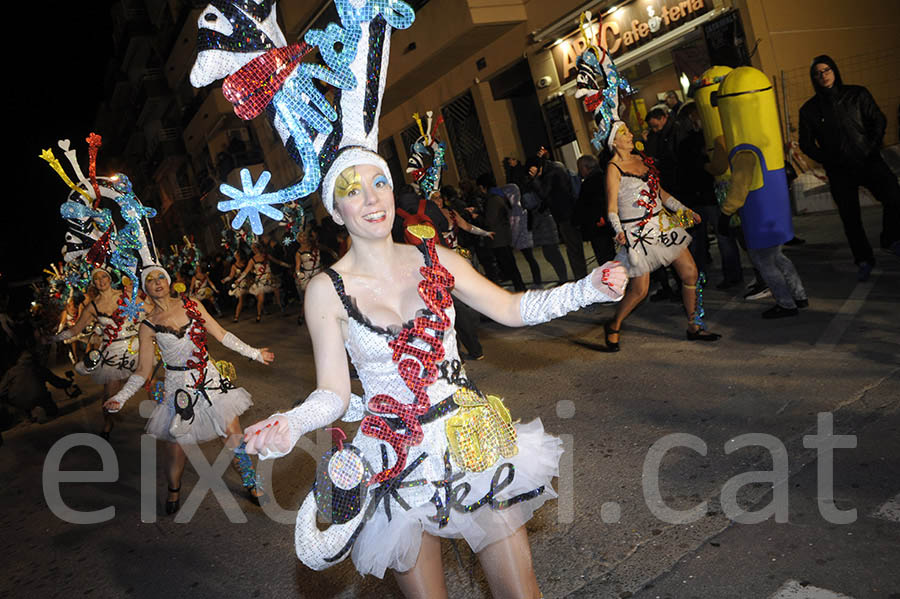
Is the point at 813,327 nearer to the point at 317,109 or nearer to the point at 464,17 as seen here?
the point at 317,109

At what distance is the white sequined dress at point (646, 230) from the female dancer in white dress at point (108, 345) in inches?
240

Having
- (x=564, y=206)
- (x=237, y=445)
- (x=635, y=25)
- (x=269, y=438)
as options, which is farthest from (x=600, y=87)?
(x=635, y=25)

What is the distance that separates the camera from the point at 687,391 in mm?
5641

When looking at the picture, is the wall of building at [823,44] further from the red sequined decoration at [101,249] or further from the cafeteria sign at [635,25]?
the red sequined decoration at [101,249]

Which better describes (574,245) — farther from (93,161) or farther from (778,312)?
(93,161)

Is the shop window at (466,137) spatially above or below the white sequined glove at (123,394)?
above

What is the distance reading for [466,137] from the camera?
22.2 metres

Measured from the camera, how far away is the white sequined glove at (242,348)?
209 inches

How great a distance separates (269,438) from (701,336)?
542cm

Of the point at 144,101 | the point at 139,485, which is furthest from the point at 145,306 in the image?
the point at 144,101

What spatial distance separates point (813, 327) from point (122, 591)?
5.86 m

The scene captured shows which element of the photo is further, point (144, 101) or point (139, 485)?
point (144, 101)

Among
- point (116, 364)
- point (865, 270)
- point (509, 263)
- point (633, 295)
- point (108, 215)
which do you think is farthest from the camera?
point (509, 263)

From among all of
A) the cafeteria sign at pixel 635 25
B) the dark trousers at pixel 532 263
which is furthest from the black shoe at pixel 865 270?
the cafeteria sign at pixel 635 25
